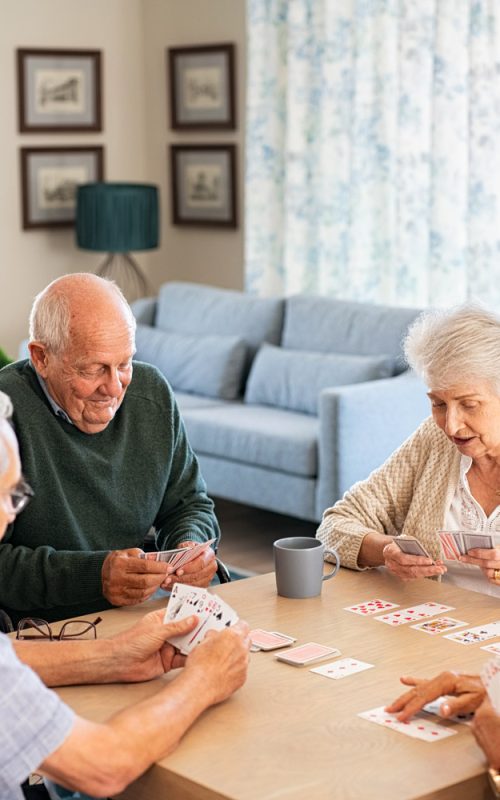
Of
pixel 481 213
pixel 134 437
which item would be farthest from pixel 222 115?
pixel 134 437

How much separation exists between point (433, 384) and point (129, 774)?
1.18m

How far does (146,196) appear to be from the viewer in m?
6.88

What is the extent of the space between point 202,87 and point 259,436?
2.85m

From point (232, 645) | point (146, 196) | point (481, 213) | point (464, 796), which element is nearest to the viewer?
point (464, 796)

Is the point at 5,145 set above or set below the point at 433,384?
above

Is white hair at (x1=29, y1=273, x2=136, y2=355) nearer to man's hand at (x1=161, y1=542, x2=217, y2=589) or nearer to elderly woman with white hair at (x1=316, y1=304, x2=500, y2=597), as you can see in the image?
man's hand at (x1=161, y1=542, x2=217, y2=589)

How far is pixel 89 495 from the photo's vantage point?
2586 mm

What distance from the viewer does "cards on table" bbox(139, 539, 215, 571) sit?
2295mm

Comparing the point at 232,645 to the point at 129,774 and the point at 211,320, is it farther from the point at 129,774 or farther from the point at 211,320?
the point at 211,320

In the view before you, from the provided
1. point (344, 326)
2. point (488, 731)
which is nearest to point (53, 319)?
point (488, 731)

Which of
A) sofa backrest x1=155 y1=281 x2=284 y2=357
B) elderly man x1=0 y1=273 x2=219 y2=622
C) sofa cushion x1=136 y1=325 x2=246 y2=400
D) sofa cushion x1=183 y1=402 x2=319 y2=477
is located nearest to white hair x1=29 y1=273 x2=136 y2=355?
elderly man x1=0 y1=273 x2=219 y2=622

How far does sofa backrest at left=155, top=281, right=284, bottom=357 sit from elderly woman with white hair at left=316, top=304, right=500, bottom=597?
11.2 feet

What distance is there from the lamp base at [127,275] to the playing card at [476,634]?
554cm

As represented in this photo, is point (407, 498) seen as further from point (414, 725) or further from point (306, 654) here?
point (414, 725)
